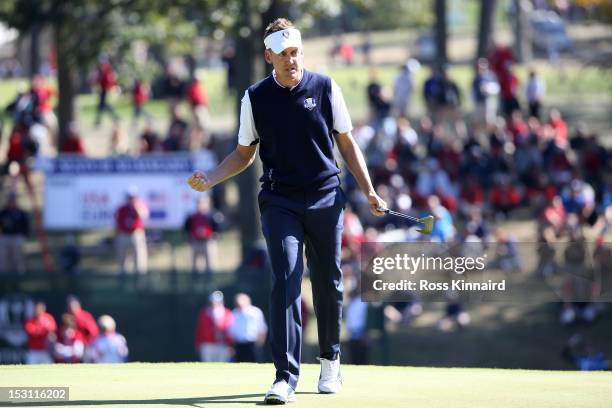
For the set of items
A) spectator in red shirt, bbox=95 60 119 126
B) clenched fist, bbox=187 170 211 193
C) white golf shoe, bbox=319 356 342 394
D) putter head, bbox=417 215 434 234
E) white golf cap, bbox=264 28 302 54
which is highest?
white golf cap, bbox=264 28 302 54

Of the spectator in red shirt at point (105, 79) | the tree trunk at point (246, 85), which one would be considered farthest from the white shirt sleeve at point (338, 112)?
the spectator in red shirt at point (105, 79)

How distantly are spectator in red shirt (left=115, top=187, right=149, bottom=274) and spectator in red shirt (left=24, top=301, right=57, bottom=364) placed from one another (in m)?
3.03

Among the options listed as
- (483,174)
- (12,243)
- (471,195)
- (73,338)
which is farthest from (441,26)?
(73,338)

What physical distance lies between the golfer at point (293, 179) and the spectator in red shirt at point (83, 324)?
1162cm

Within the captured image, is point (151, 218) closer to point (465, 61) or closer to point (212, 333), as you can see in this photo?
point (212, 333)

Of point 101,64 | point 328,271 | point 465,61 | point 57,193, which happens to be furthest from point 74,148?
point 465,61

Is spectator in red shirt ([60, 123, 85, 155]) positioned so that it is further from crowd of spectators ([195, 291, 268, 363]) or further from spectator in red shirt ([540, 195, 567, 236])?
spectator in red shirt ([540, 195, 567, 236])

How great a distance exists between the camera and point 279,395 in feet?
23.1

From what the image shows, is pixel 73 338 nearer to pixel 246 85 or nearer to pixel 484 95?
pixel 246 85

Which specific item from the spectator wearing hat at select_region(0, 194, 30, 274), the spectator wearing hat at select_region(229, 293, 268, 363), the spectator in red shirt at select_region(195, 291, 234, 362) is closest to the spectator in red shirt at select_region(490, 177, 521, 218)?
the spectator wearing hat at select_region(229, 293, 268, 363)

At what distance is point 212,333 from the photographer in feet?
61.4

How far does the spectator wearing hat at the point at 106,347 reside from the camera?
18328 mm

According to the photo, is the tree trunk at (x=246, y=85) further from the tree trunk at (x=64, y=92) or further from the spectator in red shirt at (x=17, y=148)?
the tree trunk at (x=64, y=92)

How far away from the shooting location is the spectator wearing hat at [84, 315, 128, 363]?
18.3 m
